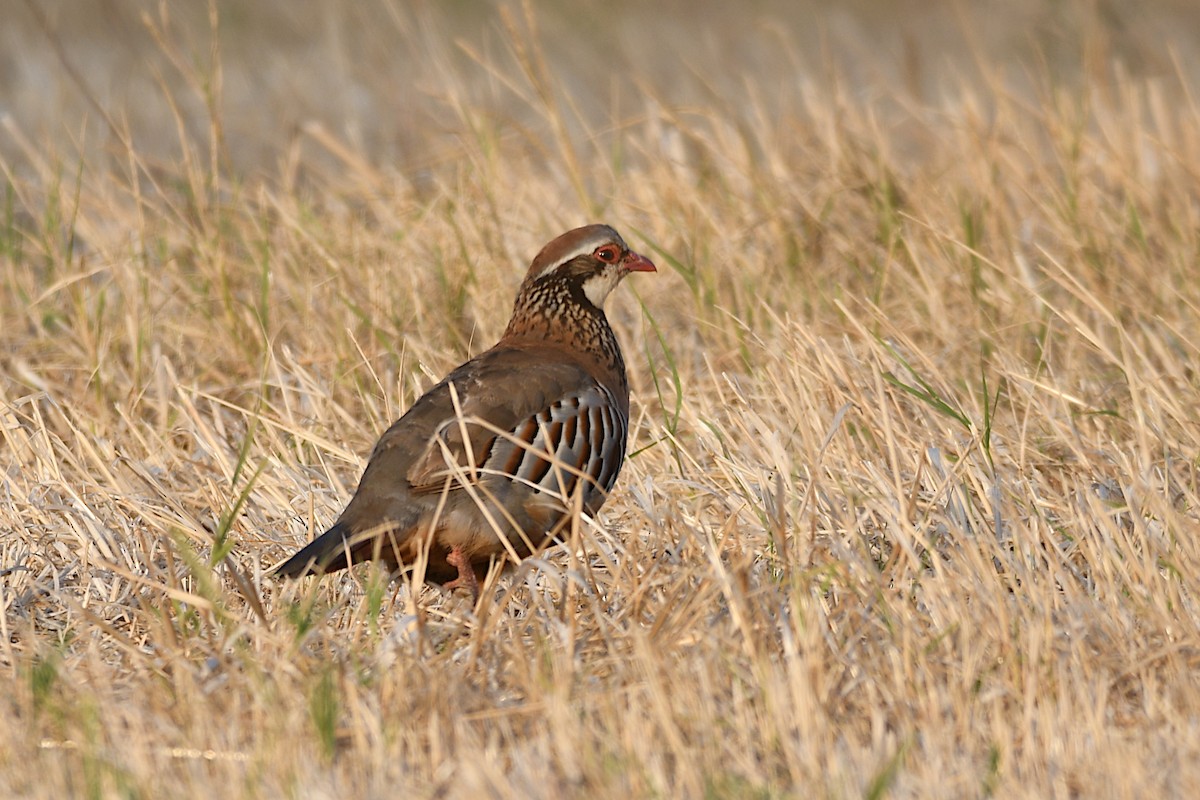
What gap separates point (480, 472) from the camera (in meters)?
4.32

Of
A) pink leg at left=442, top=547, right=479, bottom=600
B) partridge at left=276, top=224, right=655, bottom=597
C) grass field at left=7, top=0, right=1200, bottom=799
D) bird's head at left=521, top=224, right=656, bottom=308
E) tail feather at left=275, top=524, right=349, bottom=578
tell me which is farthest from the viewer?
bird's head at left=521, top=224, right=656, bottom=308

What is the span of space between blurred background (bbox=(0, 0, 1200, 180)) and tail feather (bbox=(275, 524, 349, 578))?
125 inches

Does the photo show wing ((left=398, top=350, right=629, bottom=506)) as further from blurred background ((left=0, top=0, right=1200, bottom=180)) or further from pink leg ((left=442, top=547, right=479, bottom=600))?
blurred background ((left=0, top=0, right=1200, bottom=180))

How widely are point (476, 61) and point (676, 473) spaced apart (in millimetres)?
4260

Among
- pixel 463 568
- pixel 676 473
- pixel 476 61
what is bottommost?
pixel 676 473

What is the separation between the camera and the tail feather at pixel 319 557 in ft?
13.0

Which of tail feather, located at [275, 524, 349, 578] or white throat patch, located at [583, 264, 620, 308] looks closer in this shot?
tail feather, located at [275, 524, 349, 578]

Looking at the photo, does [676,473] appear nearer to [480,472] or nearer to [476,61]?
[480,472]

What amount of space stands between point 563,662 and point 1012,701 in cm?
87

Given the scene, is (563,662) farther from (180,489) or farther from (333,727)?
(180,489)

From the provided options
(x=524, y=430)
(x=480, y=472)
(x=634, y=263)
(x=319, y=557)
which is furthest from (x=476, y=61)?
(x=319, y=557)

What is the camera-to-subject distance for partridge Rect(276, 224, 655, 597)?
416 centimetres

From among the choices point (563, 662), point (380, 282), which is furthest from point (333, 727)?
point (380, 282)

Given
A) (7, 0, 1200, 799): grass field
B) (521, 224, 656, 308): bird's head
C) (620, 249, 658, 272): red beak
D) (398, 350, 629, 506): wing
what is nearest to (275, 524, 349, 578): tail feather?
(7, 0, 1200, 799): grass field
